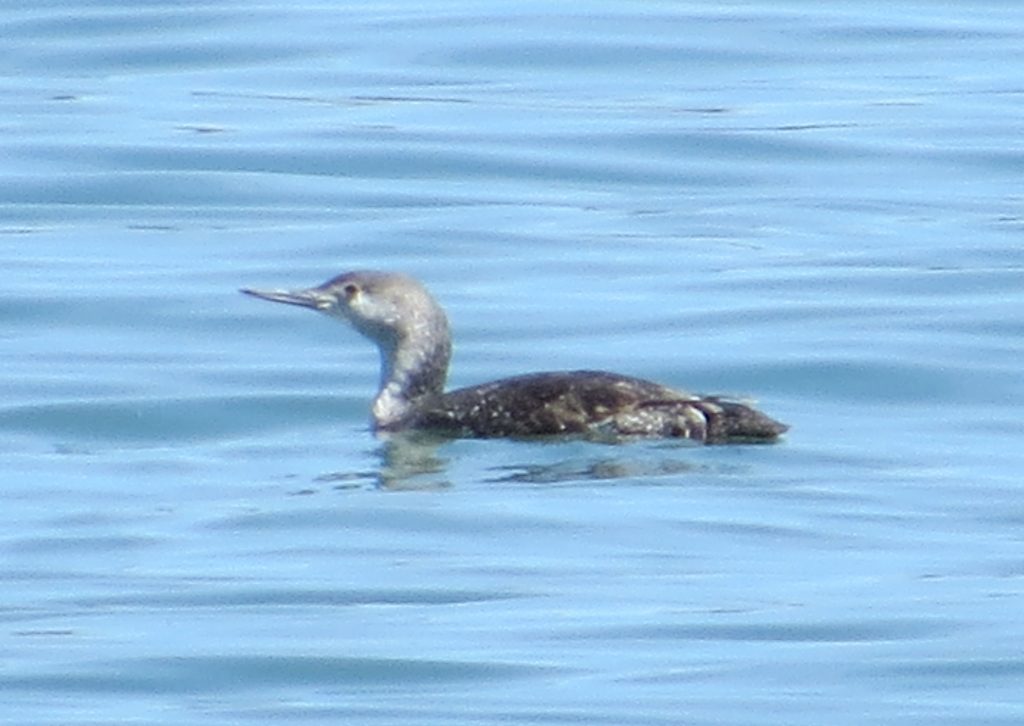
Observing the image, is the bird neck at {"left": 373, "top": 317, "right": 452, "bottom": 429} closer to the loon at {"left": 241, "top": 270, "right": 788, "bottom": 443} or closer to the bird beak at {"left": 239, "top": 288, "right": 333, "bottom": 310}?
the loon at {"left": 241, "top": 270, "right": 788, "bottom": 443}

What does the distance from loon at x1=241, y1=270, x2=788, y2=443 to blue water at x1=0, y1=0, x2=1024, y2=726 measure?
0.09 m

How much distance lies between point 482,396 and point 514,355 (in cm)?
219

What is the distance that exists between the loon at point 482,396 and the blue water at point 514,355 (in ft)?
0.29

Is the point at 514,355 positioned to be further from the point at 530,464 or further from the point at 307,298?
the point at 530,464

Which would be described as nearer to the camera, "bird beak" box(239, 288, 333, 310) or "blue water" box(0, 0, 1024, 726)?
"blue water" box(0, 0, 1024, 726)

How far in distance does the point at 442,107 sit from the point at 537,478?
11049 mm

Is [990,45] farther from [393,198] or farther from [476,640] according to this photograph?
[476,640]

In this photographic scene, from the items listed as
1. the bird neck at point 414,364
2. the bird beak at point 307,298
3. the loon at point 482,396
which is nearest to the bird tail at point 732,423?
the loon at point 482,396

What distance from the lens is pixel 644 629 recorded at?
10.4 m

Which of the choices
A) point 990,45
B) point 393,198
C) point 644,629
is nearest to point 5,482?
point 644,629

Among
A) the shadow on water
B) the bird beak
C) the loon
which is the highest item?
the bird beak

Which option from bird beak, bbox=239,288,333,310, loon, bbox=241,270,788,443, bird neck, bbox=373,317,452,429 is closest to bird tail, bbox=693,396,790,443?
loon, bbox=241,270,788,443

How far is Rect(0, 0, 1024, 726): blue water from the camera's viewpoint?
396 inches

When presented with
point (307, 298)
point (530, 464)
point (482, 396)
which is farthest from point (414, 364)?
point (530, 464)
